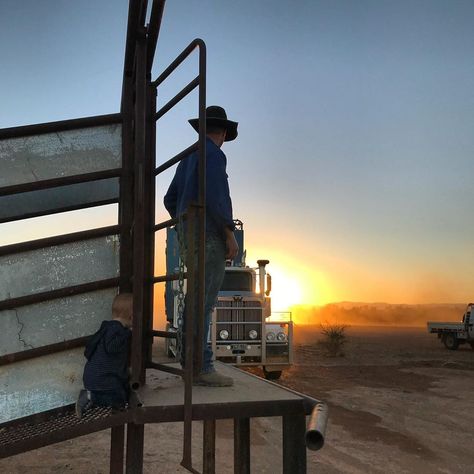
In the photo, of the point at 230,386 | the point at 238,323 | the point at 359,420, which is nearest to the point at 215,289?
the point at 230,386

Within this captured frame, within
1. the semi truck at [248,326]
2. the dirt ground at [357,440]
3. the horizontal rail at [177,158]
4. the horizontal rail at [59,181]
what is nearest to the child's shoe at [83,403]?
the horizontal rail at [59,181]

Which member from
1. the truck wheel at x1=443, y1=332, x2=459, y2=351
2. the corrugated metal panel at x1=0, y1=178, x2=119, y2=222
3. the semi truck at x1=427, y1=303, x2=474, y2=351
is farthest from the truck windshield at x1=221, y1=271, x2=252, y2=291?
the truck wheel at x1=443, y1=332, x2=459, y2=351

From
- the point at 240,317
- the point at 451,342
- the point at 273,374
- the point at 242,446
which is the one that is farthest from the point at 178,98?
the point at 451,342

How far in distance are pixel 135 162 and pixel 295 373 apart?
13.7m

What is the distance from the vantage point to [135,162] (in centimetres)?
270

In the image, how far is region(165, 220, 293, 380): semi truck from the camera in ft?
41.3

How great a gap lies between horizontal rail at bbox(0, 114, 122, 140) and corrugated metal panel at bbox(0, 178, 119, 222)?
0.35m

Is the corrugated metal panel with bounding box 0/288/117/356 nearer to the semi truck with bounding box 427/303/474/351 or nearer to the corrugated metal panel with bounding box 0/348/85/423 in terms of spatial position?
the corrugated metal panel with bounding box 0/348/85/423

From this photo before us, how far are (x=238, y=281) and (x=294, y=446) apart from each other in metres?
10.9

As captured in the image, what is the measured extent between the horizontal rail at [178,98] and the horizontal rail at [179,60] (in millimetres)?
190

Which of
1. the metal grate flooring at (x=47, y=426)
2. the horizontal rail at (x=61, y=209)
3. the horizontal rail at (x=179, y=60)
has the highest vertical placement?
the horizontal rail at (x=179, y=60)

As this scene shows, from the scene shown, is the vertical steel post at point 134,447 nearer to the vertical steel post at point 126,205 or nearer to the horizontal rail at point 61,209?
the vertical steel post at point 126,205

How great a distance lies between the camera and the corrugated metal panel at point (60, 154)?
275cm

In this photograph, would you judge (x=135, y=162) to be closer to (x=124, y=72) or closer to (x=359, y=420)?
(x=124, y=72)
